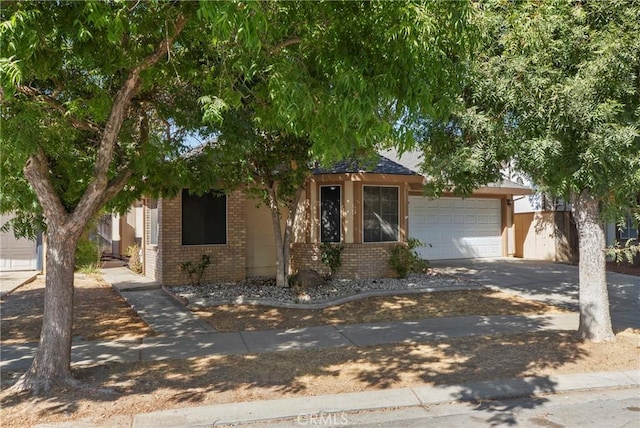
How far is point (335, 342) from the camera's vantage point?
7.86 meters

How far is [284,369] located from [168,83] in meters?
4.52

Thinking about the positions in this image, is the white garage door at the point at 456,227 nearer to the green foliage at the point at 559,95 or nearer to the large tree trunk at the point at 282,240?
the large tree trunk at the point at 282,240

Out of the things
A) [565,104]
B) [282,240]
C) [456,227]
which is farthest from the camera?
[456,227]

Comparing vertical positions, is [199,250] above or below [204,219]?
below

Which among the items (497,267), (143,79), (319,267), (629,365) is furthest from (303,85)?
(497,267)

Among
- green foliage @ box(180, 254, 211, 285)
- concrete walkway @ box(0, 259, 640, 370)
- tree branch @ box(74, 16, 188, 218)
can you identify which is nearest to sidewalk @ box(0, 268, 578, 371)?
concrete walkway @ box(0, 259, 640, 370)

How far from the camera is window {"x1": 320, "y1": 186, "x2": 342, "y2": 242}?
13.7 meters

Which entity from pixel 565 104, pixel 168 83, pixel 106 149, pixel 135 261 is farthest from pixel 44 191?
pixel 135 261

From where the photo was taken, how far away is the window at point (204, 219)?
13.2 metres

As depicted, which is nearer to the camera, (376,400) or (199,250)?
(376,400)

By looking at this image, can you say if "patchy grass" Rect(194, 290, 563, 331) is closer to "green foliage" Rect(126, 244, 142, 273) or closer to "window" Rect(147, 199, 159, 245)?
"window" Rect(147, 199, 159, 245)

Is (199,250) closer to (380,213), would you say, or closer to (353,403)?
(380,213)

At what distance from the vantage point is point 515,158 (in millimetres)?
7344

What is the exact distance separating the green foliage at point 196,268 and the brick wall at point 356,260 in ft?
8.43
